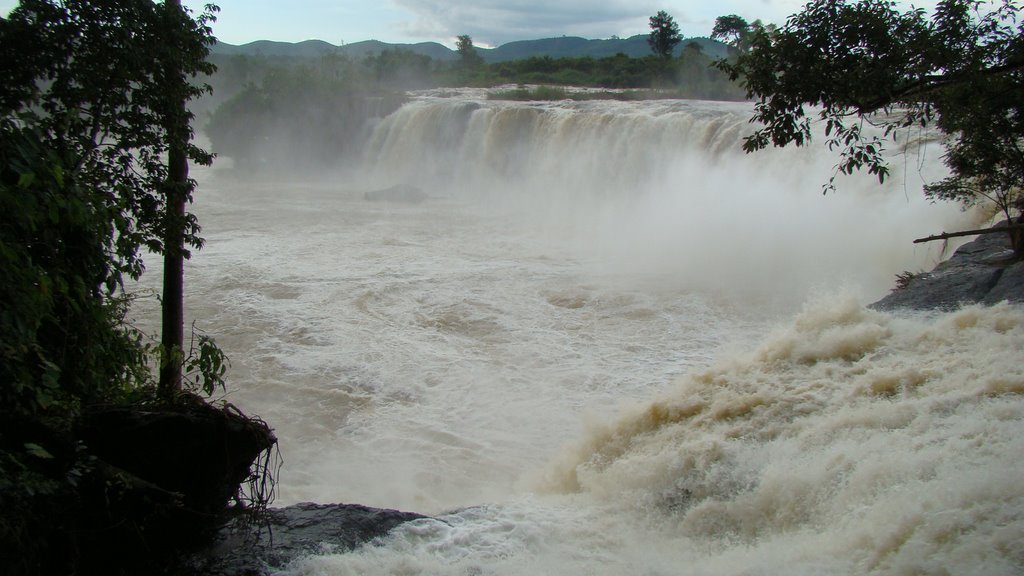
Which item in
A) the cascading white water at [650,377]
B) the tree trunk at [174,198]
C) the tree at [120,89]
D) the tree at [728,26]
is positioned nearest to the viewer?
the cascading white water at [650,377]

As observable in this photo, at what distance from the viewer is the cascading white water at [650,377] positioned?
14.5 ft

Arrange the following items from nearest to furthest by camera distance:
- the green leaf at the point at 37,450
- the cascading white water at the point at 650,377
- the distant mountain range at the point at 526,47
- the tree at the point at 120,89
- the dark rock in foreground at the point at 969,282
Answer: the green leaf at the point at 37,450
the cascading white water at the point at 650,377
the tree at the point at 120,89
the dark rock in foreground at the point at 969,282
the distant mountain range at the point at 526,47

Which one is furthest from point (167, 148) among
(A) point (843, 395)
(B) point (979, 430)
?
(B) point (979, 430)

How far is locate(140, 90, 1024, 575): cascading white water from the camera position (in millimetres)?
4422

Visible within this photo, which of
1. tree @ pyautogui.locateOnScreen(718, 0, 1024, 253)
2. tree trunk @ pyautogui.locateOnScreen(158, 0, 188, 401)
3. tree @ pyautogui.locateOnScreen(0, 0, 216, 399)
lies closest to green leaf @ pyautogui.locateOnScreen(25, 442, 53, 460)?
tree @ pyautogui.locateOnScreen(0, 0, 216, 399)

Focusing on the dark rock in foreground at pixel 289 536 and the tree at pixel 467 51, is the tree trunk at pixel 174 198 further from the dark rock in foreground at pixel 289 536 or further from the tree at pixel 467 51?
the tree at pixel 467 51

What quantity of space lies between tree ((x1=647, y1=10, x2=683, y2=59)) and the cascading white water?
1103 inches

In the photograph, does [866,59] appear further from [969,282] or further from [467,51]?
[467,51]

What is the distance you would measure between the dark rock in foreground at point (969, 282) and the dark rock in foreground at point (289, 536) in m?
5.71

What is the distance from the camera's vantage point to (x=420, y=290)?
43.0ft

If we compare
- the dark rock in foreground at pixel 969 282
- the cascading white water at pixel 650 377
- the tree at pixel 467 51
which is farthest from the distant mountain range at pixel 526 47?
the dark rock in foreground at pixel 969 282

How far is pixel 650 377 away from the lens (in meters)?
9.01

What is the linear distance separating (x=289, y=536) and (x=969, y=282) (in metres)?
7.06

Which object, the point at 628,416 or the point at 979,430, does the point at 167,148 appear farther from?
the point at 979,430
